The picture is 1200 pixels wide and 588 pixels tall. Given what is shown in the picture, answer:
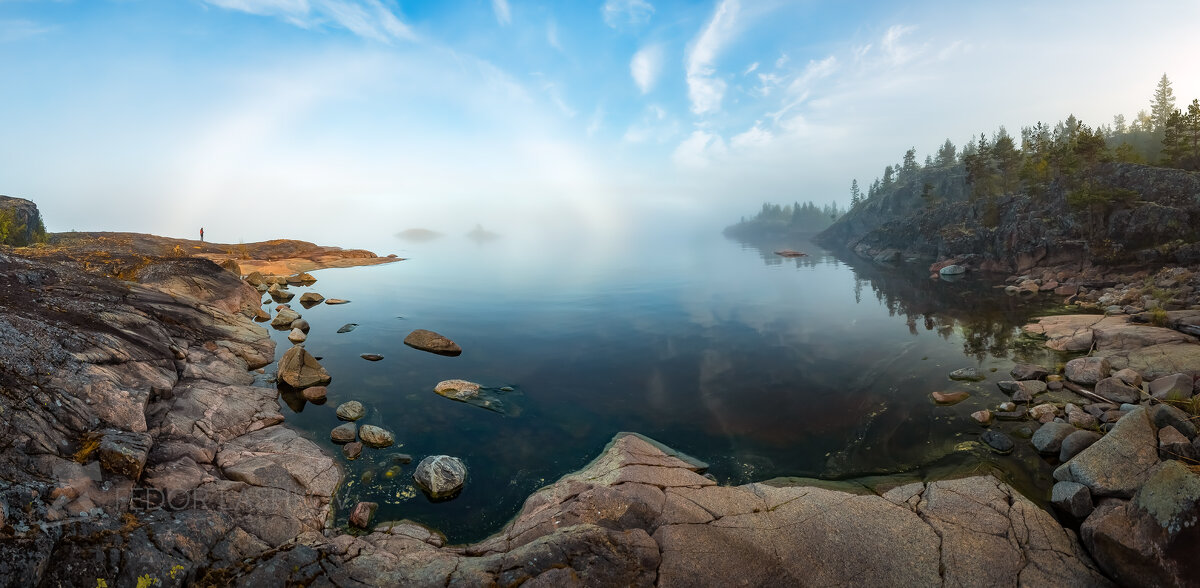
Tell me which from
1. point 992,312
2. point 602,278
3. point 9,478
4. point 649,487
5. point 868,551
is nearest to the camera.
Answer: point 9,478

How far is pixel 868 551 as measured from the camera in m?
9.09

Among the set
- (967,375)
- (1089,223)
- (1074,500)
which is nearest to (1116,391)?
(967,375)

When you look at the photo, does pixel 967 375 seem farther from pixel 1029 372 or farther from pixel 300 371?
pixel 300 371

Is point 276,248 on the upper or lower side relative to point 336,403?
upper

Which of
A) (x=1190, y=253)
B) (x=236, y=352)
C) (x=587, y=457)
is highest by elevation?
(x=1190, y=253)

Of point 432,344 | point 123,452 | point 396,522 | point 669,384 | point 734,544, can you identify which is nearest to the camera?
point 734,544

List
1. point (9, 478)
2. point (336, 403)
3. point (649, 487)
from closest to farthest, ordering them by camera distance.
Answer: point (9, 478)
point (649, 487)
point (336, 403)

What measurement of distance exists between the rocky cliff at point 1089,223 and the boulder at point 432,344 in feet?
214

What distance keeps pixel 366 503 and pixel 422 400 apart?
304 inches

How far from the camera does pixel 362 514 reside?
37.4ft

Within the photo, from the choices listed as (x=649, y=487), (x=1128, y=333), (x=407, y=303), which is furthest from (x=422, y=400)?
(x=1128, y=333)

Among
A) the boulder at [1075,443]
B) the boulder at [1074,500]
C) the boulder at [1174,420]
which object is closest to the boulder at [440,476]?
the boulder at [1074,500]

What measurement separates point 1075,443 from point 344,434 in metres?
24.2

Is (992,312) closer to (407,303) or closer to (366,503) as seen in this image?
(366,503)
